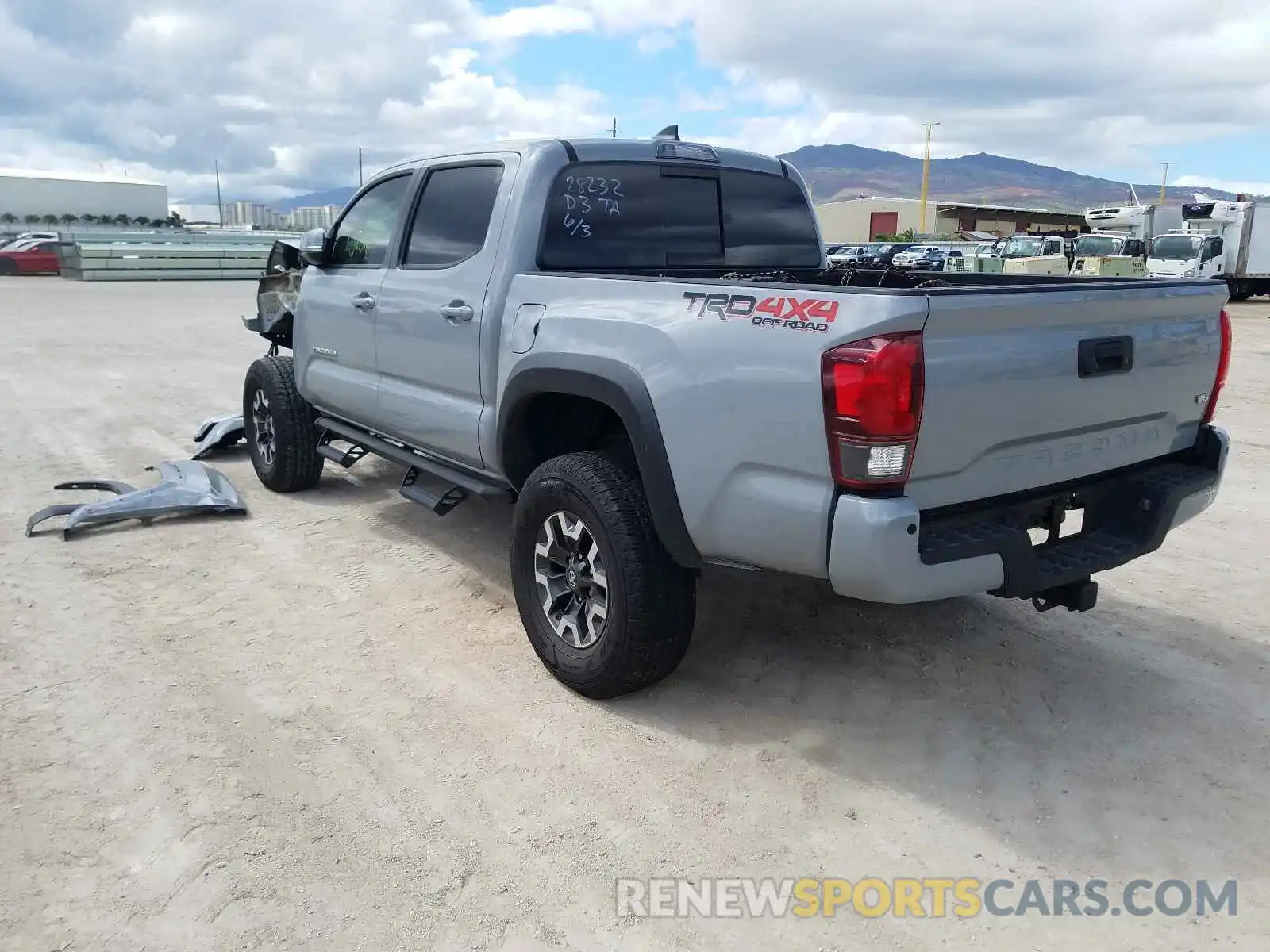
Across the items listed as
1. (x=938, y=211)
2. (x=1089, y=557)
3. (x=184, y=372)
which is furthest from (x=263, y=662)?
(x=938, y=211)

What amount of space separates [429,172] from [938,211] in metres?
80.4

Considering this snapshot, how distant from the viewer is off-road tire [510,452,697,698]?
10.7 ft

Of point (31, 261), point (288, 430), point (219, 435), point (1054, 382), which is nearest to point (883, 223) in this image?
point (31, 261)

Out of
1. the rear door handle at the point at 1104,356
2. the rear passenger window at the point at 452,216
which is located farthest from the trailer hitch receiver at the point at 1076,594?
the rear passenger window at the point at 452,216

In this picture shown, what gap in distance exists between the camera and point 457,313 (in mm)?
4117

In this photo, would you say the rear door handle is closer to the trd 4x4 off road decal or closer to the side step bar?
the trd 4x4 off road decal

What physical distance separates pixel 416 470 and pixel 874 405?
2.79 metres

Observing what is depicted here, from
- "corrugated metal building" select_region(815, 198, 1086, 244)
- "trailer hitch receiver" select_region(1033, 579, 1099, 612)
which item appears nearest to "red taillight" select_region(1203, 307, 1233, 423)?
"trailer hitch receiver" select_region(1033, 579, 1099, 612)

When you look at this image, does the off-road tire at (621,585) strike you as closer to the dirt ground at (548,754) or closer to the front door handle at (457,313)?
the dirt ground at (548,754)

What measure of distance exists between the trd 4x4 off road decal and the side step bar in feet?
4.98

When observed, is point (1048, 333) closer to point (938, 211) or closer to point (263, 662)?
point (263, 662)

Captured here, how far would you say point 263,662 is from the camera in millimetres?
3854

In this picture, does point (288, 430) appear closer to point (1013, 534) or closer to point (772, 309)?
point (772, 309)

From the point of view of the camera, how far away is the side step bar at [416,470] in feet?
14.1
